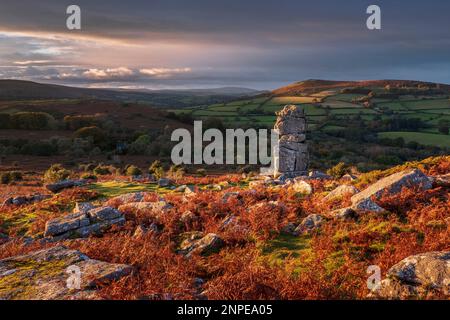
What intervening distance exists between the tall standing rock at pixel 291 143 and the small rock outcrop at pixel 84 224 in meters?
13.7

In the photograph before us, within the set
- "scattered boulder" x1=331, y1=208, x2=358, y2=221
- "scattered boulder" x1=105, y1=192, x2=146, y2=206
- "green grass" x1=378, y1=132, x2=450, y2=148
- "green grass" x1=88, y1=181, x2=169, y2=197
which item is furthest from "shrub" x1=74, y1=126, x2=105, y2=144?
"scattered boulder" x1=331, y1=208, x2=358, y2=221

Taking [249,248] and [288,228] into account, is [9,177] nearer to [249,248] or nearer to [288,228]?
[288,228]

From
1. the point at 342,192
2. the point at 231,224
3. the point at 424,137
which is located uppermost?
the point at 424,137

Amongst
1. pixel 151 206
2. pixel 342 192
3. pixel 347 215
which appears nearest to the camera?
pixel 347 215

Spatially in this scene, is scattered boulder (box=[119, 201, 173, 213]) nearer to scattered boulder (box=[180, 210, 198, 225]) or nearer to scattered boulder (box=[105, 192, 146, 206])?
scattered boulder (box=[180, 210, 198, 225])

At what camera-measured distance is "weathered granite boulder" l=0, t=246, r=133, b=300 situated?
5848 millimetres

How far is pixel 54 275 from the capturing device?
6535 mm

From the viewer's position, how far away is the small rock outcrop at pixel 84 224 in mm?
11742

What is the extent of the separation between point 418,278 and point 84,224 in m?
10.1

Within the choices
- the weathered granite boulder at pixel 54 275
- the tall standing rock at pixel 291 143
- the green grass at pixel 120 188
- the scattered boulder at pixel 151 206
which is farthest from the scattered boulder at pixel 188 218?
the tall standing rock at pixel 291 143

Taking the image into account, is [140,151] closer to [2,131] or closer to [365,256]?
[2,131]

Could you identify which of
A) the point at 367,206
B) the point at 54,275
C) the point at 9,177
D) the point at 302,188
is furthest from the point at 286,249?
the point at 9,177

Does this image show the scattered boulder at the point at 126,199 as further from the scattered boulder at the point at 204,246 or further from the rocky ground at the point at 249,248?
the scattered boulder at the point at 204,246

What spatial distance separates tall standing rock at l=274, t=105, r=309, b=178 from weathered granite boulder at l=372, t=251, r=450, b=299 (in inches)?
701
